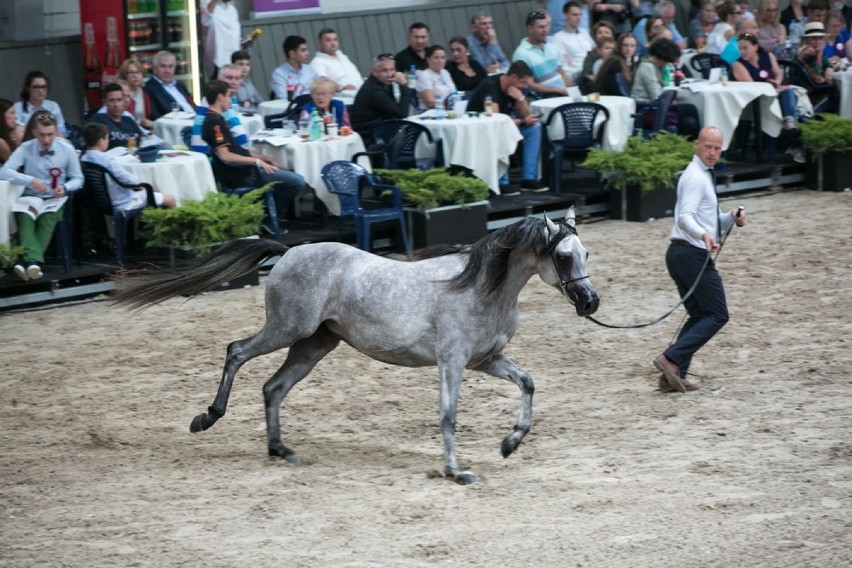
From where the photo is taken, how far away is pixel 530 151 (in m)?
14.4

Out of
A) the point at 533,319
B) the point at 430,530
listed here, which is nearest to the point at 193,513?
the point at 430,530

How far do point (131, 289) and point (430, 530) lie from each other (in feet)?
8.04

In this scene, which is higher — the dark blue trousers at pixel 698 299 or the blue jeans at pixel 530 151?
the blue jeans at pixel 530 151

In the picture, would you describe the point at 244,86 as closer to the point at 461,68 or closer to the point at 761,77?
the point at 461,68

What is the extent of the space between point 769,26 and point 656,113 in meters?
4.04

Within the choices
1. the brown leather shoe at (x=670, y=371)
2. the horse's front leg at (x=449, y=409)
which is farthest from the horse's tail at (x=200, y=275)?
the brown leather shoe at (x=670, y=371)

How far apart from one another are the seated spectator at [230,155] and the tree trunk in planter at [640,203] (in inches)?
141

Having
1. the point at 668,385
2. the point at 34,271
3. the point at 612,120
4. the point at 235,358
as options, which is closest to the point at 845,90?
the point at 612,120

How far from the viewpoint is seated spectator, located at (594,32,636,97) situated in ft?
51.1

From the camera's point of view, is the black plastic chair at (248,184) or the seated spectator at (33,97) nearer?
the black plastic chair at (248,184)

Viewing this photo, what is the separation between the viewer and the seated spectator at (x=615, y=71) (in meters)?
15.6

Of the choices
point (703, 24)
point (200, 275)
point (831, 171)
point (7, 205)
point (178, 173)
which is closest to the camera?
point (200, 275)

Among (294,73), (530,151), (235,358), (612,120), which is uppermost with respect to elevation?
(294,73)

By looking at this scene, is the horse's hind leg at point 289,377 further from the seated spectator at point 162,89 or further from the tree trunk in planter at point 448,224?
the seated spectator at point 162,89
